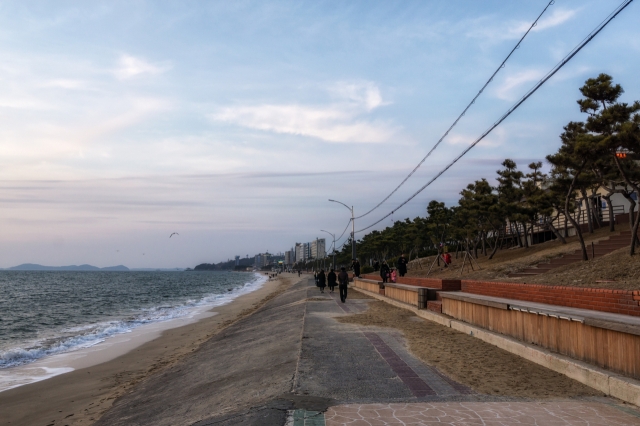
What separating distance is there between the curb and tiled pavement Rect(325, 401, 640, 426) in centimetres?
40

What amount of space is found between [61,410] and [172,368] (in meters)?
3.15

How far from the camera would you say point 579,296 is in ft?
31.1

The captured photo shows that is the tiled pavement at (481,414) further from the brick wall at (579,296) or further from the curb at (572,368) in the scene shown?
the brick wall at (579,296)

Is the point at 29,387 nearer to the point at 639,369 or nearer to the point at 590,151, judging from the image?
the point at 639,369

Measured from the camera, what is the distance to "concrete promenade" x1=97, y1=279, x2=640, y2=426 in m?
5.76

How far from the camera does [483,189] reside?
121 feet

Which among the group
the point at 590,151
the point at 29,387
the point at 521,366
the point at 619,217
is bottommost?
the point at 29,387

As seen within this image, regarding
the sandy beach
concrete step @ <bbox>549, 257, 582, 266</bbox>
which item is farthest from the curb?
concrete step @ <bbox>549, 257, 582, 266</bbox>

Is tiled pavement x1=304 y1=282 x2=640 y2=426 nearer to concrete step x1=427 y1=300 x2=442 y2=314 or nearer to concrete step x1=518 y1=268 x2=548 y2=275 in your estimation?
concrete step x1=427 y1=300 x2=442 y2=314

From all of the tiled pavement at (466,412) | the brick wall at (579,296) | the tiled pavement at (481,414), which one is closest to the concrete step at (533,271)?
the brick wall at (579,296)

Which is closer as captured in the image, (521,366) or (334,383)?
(334,383)

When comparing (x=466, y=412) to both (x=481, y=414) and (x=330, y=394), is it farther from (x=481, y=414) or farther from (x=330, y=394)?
(x=330, y=394)

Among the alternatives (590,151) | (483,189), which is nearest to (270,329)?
(590,151)

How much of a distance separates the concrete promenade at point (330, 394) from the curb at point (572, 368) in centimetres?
24
